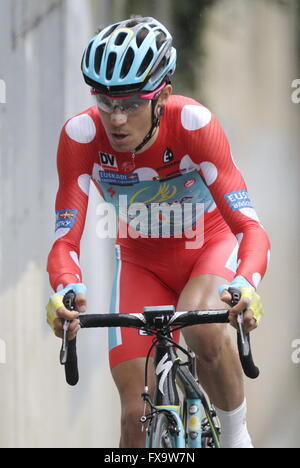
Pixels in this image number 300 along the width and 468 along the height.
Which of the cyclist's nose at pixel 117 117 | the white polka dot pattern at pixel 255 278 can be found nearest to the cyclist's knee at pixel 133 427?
the white polka dot pattern at pixel 255 278

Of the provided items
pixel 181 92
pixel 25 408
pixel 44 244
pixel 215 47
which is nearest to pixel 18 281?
pixel 44 244

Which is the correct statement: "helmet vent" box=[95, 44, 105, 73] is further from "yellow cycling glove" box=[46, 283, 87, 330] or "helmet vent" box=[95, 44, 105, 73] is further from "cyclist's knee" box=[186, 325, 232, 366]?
"cyclist's knee" box=[186, 325, 232, 366]

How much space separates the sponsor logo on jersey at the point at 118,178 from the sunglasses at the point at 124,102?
48 centimetres

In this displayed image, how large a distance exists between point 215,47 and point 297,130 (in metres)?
0.99

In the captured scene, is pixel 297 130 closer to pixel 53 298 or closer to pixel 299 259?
pixel 299 259

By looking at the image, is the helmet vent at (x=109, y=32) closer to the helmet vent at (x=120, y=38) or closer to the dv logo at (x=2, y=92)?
the helmet vent at (x=120, y=38)

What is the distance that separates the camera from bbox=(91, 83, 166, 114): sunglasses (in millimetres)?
3641

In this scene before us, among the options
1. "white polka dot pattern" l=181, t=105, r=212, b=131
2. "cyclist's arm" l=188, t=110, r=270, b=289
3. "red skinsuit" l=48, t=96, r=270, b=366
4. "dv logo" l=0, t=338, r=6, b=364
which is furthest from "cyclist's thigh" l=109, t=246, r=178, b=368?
"dv logo" l=0, t=338, r=6, b=364

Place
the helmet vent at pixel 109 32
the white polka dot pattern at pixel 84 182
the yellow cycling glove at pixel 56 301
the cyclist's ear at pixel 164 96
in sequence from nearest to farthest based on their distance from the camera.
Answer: the yellow cycling glove at pixel 56 301, the helmet vent at pixel 109 32, the cyclist's ear at pixel 164 96, the white polka dot pattern at pixel 84 182

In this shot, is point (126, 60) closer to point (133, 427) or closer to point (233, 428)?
point (133, 427)

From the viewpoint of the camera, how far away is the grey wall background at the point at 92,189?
6.43m

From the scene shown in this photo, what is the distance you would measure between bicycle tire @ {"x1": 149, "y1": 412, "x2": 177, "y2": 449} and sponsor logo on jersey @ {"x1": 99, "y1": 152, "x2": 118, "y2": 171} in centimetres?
122

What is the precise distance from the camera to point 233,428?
13.4 ft

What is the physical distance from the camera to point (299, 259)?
792 cm
